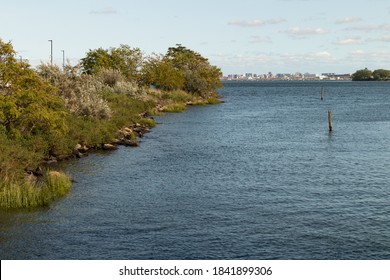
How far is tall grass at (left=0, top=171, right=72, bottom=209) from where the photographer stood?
32.2 m

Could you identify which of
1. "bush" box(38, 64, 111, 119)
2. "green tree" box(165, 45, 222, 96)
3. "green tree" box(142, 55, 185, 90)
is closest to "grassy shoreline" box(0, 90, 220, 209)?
"bush" box(38, 64, 111, 119)

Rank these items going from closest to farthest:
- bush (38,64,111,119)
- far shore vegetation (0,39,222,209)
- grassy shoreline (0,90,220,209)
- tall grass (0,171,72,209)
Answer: tall grass (0,171,72,209)
grassy shoreline (0,90,220,209)
far shore vegetation (0,39,222,209)
bush (38,64,111,119)

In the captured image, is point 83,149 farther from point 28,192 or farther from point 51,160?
point 28,192

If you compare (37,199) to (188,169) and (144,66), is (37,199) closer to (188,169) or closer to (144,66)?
(188,169)

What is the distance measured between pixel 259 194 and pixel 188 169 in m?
11.1

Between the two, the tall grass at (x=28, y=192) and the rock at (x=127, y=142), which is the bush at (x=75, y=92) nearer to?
the rock at (x=127, y=142)

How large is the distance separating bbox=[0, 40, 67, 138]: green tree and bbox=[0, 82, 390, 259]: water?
479 cm

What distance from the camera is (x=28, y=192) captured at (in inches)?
1302

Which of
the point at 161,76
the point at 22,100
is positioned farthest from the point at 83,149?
the point at 161,76

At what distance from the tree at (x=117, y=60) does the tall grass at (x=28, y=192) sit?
300 feet

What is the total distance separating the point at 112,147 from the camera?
57.1 metres

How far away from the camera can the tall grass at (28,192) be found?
32250mm

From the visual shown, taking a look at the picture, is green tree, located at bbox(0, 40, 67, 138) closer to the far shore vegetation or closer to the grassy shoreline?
the far shore vegetation
